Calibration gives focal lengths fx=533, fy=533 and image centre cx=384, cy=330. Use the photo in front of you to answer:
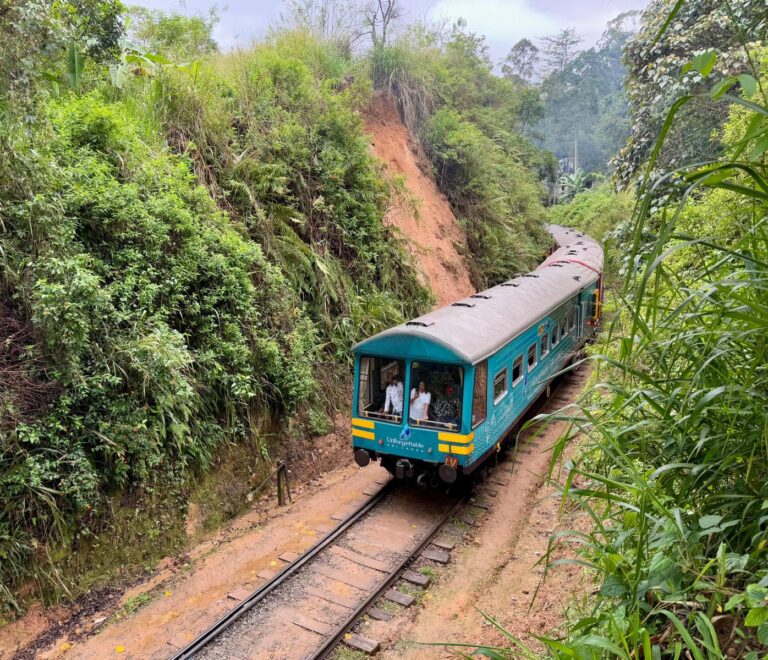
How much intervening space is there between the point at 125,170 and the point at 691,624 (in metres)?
8.47

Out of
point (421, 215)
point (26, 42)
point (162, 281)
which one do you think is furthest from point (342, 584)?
point (421, 215)

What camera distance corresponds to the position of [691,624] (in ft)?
6.88

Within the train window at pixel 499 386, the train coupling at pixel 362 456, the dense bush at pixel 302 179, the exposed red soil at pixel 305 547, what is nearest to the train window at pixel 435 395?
the train window at pixel 499 386

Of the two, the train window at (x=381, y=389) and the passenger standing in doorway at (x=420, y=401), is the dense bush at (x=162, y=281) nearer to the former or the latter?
the train window at (x=381, y=389)

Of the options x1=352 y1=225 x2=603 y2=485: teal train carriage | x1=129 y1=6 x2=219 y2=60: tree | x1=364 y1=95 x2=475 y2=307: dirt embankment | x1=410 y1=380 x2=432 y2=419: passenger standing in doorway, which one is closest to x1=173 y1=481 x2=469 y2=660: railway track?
x1=352 y1=225 x2=603 y2=485: teal train carriage

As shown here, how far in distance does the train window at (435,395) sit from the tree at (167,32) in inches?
377

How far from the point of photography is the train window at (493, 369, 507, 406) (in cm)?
760

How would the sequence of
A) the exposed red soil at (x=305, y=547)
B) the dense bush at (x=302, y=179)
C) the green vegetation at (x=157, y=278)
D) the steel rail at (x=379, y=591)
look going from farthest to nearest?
the dense bush at (x=302, y=179), the green vegetation at (x=157, y=278), the exposed red soil at (x=305, y=547), the steel rail at (x=379, y=591)

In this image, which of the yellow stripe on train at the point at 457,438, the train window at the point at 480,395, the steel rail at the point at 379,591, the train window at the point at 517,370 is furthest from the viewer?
the train window at the point at 517,370

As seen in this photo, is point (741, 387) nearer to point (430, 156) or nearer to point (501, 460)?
point (501, 460)

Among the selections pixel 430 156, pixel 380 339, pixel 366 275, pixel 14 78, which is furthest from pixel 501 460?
pixel 430 156

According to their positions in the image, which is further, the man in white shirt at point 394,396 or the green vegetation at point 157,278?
the man in white shirt at point 394,396

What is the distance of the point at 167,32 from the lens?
13102 millimetres

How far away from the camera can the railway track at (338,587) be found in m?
5.23
